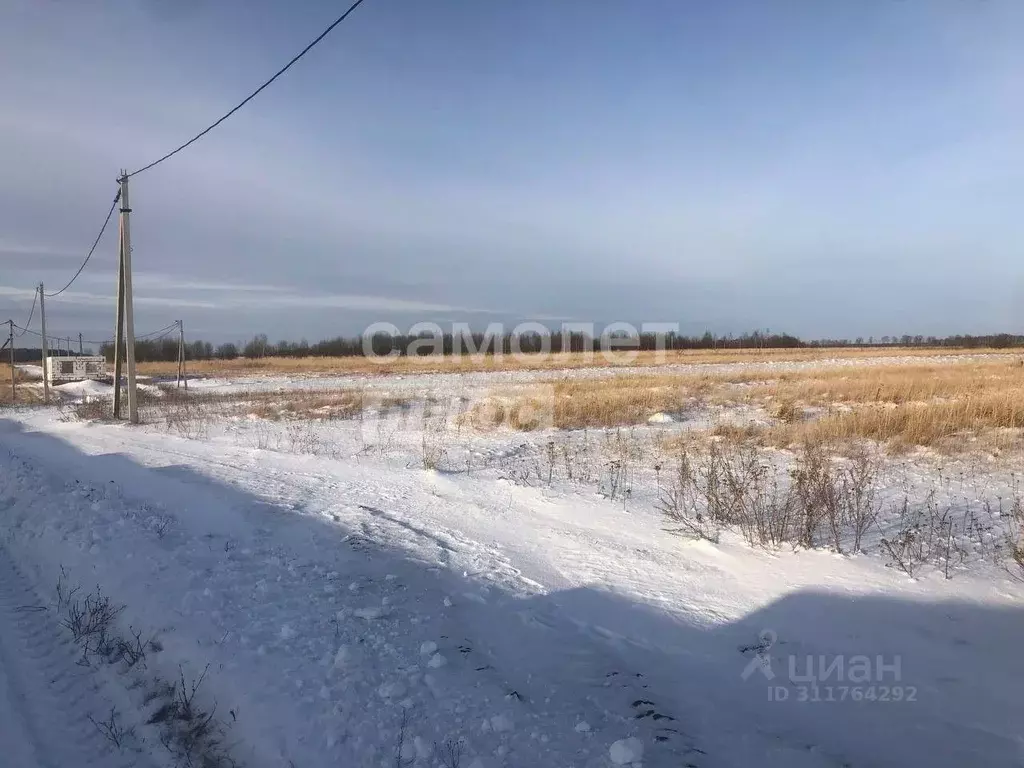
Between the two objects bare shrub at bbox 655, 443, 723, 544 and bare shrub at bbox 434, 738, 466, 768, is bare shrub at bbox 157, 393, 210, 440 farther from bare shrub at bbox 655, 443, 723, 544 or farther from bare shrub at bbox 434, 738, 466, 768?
bare shrub at bbox 434, 738, 466, 768

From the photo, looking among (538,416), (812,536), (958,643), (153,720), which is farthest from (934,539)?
(538,416)

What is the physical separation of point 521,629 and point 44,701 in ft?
8.94

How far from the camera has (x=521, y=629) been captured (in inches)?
159

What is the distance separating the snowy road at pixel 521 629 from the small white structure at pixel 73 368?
33202mm

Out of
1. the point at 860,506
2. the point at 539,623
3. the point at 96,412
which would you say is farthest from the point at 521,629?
the point at 96,412

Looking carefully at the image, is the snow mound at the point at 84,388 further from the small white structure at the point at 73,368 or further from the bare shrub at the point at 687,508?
the bare shrub at the point at 687,508

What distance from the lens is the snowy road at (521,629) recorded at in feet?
9.60

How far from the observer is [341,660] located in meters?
3.54

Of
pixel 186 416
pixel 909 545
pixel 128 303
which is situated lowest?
pixel 186 416

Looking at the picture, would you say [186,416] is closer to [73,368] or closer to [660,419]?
[660,419]

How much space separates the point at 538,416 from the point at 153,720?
1153 centimetres

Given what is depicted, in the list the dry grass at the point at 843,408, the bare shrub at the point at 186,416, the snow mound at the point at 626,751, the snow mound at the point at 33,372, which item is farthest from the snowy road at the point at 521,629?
the snow mound at the point at 33,372

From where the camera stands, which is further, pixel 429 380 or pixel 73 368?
pixel 73 368

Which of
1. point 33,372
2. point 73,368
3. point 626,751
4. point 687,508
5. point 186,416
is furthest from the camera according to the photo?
point 33,372
